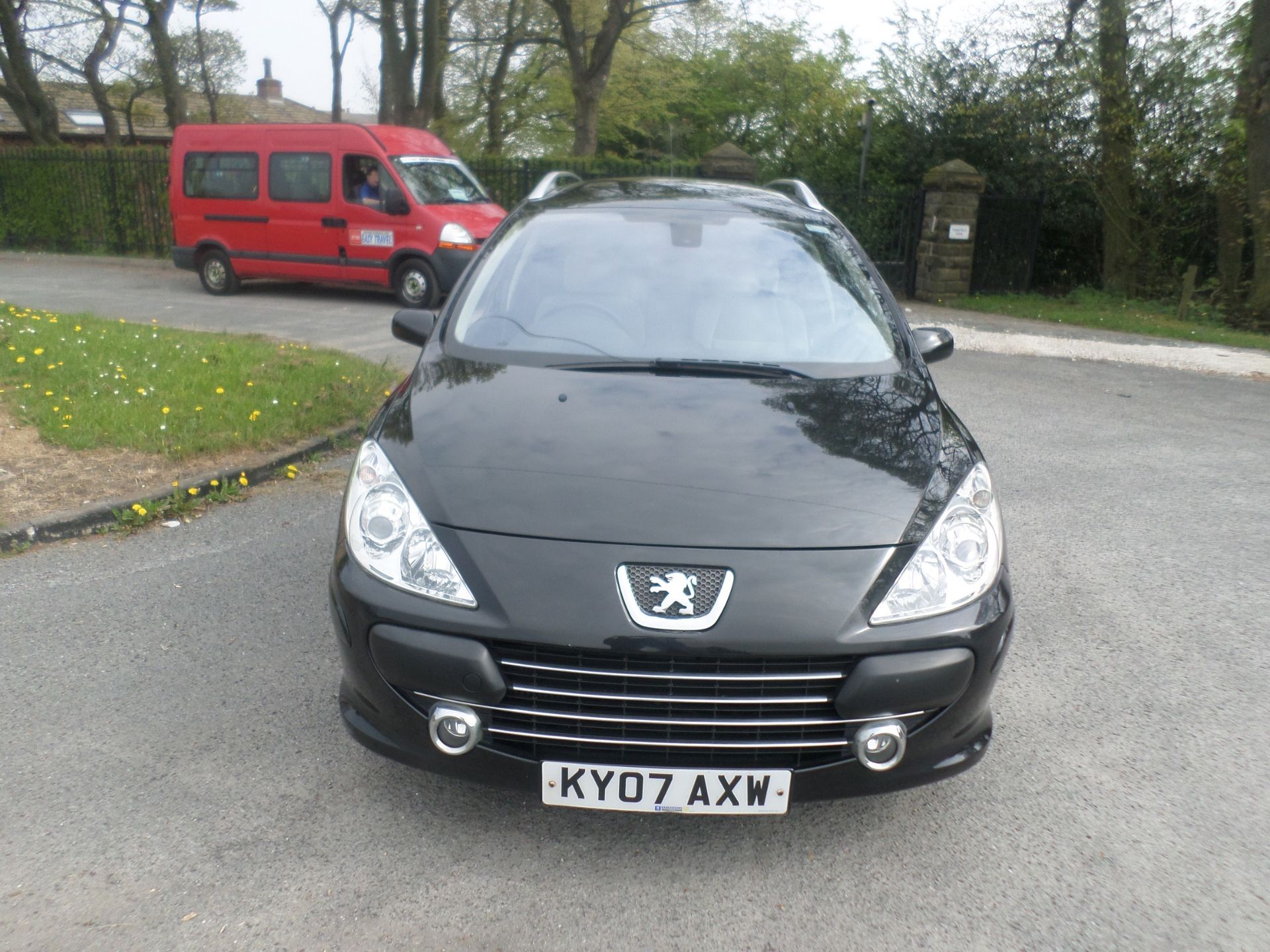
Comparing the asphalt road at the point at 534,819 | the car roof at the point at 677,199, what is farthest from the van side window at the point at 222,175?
the asphalt road at the point at 534,819

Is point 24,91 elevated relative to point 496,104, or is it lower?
lower

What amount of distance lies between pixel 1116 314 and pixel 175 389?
1324cm

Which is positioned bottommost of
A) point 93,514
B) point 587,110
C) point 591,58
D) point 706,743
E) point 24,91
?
point 93,514

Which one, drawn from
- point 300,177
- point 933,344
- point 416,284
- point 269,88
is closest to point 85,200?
point 300,177

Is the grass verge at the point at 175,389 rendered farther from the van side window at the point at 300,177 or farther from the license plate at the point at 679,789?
the van side window at the point at 300,177

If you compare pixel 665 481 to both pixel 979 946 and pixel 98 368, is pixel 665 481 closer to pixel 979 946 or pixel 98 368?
pixel 979 946

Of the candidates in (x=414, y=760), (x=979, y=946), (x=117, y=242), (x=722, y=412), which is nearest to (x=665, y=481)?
(x=722, y=412)

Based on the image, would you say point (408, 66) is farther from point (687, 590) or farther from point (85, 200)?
point (687, 590)

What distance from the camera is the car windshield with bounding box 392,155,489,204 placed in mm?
13031

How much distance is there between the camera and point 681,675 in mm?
2367

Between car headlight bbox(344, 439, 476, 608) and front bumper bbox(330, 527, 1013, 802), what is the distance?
28mm

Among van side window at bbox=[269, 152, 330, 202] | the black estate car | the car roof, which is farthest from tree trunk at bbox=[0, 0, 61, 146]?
the black estate car

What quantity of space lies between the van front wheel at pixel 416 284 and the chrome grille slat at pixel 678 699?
1098 cm

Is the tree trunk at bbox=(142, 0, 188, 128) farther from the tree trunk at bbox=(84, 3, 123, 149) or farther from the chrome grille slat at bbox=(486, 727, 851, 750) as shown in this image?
the chrome grille slat at bbox=(486, 727, 851, 750)
